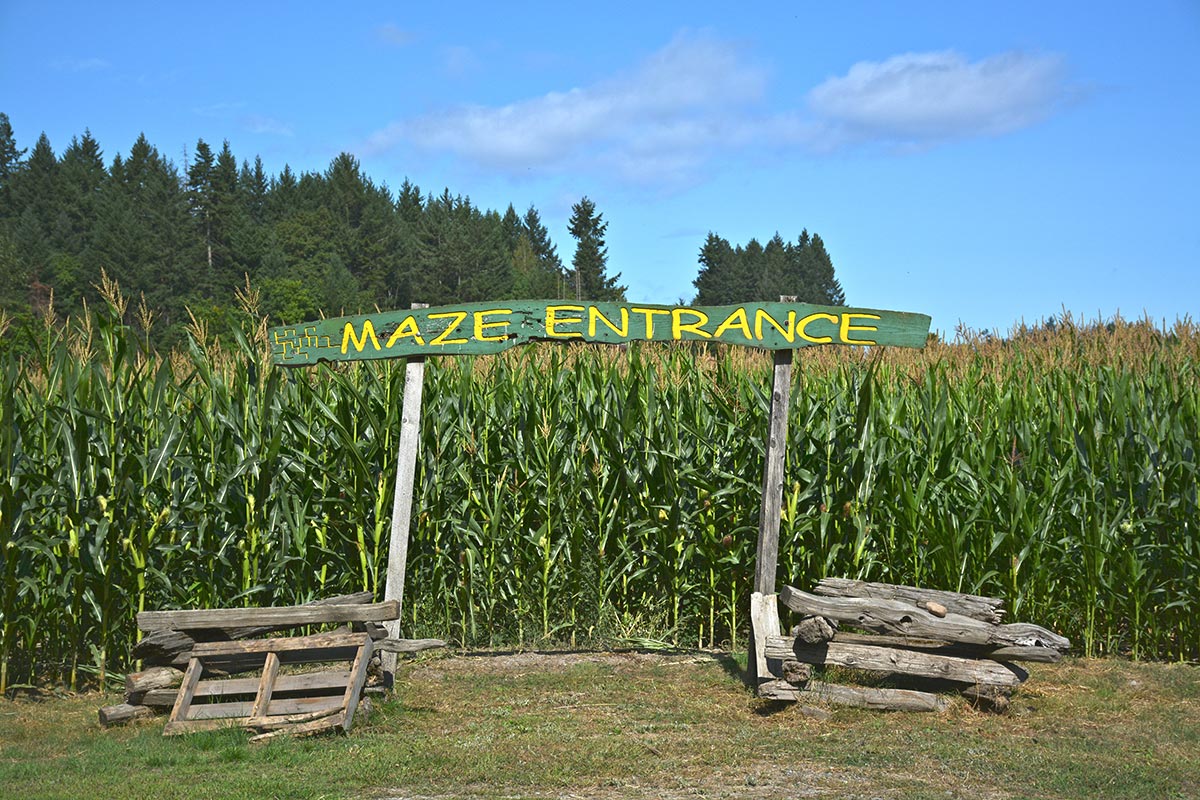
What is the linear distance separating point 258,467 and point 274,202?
105 meters

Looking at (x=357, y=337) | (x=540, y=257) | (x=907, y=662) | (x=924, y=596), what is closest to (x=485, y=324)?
(x=357, y=337)

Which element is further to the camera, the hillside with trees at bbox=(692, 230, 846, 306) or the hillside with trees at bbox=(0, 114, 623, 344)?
the hillside with trees at bbox=(692, 230, 846, 306)

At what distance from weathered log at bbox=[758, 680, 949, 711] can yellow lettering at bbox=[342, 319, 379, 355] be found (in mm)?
4058

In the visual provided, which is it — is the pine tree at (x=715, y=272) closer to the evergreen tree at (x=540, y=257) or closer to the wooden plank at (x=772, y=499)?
the evergreen tree at (x=540, y=257)

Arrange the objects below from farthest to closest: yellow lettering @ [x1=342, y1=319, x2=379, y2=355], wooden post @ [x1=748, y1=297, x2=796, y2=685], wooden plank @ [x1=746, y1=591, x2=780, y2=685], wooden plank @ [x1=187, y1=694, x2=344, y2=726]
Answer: yellow lettering @ [x1=342, y1=319, x2=379, y2=355]
wooden post @ [x1=748, y1=297, x2=796, y2=685]
wooden plank @ [x1=746, y1=591, x2=780, y2=685]
wooden plank @ [x1=187, y1=694, x2=344, y2=726]

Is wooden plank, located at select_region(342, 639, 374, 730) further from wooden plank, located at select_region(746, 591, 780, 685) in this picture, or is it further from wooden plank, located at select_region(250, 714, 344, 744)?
wooden plank, located at select_region(746, 591, 780, 685)

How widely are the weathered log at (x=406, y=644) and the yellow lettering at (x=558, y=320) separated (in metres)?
2.57

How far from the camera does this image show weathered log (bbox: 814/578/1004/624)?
24.7 feet

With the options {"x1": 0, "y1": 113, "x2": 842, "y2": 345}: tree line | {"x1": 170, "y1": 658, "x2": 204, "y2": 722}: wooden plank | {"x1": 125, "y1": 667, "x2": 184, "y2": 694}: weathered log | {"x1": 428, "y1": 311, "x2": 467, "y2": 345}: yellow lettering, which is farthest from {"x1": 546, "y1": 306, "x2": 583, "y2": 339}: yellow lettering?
{"x1": 0, "y1": 113, "x2": 842, "y2": 345}: tree line

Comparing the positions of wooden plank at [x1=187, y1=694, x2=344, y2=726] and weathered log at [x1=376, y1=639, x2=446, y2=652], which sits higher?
weathered log at [x1=376, y1=639, x2=446, y2=652]

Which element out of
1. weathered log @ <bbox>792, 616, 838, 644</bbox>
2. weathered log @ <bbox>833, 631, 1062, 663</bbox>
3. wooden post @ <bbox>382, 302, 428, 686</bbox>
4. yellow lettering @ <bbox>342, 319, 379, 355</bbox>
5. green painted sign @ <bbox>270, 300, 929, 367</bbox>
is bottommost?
weathered log @ <bbox>833, 631, 1062, 663</bbox>

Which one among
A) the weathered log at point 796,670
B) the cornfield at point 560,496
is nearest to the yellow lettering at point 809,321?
the cornfield at point 560,496

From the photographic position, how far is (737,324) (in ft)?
27.9

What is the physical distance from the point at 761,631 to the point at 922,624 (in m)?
1.22
